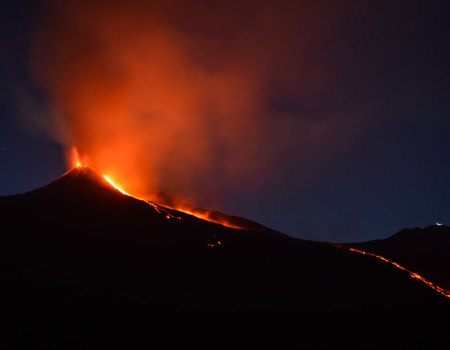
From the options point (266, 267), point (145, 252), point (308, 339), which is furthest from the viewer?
point (266, 267)

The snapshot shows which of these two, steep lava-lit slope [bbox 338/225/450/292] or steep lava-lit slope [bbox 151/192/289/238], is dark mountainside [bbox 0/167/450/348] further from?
steep lava-lit slope [bbox 338/225/450/292]

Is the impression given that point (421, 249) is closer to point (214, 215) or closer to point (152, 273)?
point (214, 215)

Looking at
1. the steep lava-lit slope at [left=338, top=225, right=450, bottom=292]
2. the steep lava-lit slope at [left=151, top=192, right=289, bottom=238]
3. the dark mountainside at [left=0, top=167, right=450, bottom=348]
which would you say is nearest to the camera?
the dark mountainside at [left=0, top=167, right=450, bottom=348]

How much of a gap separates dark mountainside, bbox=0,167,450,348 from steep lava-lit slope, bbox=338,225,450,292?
18.9 m

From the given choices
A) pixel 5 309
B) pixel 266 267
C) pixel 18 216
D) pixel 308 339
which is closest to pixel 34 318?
pixel 5 309

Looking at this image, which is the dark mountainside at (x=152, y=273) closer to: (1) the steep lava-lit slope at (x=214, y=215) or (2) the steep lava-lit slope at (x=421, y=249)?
(1) the steep lava-lit slope at (x=214, y=215)

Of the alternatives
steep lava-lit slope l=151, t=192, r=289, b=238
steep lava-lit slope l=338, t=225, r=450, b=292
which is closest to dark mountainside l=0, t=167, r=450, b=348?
steep lava-lit slope l=151, t=192, r=289, b=238

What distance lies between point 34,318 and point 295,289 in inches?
602

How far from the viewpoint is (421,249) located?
168 feet

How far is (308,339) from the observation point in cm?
1745

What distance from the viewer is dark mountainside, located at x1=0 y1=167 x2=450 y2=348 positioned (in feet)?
51.3

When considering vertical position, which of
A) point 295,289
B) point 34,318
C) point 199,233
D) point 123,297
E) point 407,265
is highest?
point 407,265

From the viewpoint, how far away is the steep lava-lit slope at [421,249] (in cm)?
4488

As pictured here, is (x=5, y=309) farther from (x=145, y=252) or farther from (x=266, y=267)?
(x=266, y=267)
